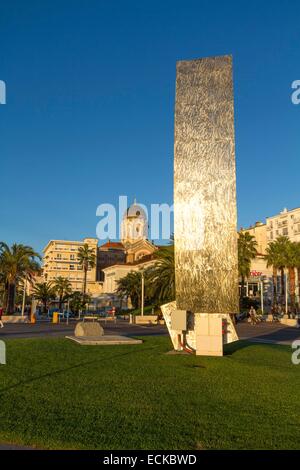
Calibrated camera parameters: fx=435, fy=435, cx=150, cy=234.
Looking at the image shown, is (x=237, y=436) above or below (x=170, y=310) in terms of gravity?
below

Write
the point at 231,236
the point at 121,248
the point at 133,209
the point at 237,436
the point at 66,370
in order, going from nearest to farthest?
the point at 237,436, the point at 66,370, the point at 231,236, the point at 133,209, the point at 121,248

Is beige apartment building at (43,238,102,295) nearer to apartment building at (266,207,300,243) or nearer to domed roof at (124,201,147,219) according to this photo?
domed roof at (124,201,147,219)

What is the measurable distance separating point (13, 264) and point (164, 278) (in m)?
17.9

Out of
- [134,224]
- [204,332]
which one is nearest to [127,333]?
[204,332]

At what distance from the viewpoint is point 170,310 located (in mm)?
17047

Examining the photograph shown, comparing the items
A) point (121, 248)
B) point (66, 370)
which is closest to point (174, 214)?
point (66, 370)

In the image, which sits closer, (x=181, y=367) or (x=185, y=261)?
(x=181, y=367)

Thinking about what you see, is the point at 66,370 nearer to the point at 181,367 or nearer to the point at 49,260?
the point at 181,367

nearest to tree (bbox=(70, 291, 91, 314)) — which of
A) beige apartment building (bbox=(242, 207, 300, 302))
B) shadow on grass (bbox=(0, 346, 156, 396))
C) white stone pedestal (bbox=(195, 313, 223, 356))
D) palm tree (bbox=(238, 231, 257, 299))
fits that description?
palm tree (bbox=(238, 231, 257, 299))

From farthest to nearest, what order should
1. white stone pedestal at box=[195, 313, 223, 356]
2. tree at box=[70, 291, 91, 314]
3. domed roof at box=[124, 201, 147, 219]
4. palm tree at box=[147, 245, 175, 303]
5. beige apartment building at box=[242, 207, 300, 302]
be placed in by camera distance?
1. domed roof at box=[124, 201, 147, 219]
2. beige apartment building at box=[242, 207, 300, 302]
3. tree at box=[70, 291, 91, 314]
4. palm tree at box=[147, 245, 175, 303]
5. white stone pedestal at box=[195, 313, 223, 356]

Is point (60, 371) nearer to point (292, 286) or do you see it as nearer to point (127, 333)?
point (127, 333)

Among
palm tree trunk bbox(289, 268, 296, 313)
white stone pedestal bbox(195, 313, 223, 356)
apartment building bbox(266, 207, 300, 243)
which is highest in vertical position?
apartment building bbox(266, 207, 300, 243)

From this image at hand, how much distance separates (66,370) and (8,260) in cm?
4178

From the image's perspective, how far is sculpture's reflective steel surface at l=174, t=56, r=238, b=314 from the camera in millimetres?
16016
